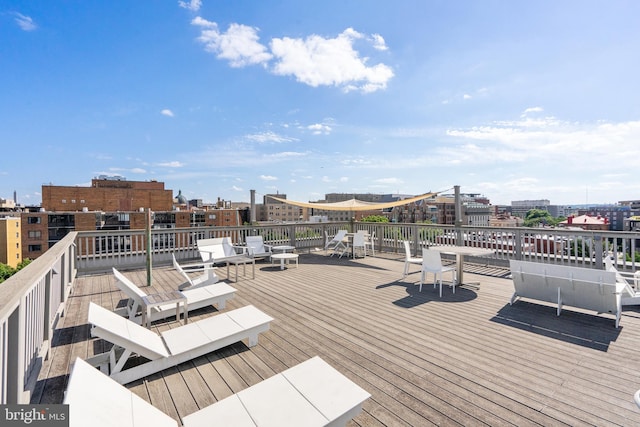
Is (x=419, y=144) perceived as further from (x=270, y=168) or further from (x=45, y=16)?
(x=45, y=16)

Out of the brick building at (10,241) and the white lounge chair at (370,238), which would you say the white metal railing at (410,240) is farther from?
the brick building at (10,241)

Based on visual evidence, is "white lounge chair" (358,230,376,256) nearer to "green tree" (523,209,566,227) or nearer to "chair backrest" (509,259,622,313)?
"chair backrest" (509,259,622,313)

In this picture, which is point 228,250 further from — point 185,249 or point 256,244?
point 185,249

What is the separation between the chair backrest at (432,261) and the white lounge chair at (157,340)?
3.23 metres

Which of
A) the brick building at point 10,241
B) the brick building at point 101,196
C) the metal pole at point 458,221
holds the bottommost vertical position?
the brick building at point 10,241

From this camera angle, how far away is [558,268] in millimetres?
3957

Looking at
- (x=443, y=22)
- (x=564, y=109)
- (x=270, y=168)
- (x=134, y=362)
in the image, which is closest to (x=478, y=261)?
(x=443, y=22)

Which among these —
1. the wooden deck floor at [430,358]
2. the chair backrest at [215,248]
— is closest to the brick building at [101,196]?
the chair backrest at [215,248]

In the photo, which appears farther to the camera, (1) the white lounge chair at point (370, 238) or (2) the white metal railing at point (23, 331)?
(1) the white lounge chair at point (370, 238)

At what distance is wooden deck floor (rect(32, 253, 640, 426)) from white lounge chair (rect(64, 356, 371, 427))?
384 mm

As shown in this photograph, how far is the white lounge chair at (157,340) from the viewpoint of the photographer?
8.02 ft

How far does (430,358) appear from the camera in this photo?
284 cm

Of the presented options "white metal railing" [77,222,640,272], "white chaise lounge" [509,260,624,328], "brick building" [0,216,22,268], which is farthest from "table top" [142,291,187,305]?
"brick building" [0,216,22,268]

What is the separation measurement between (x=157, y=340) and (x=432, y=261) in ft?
14.2
